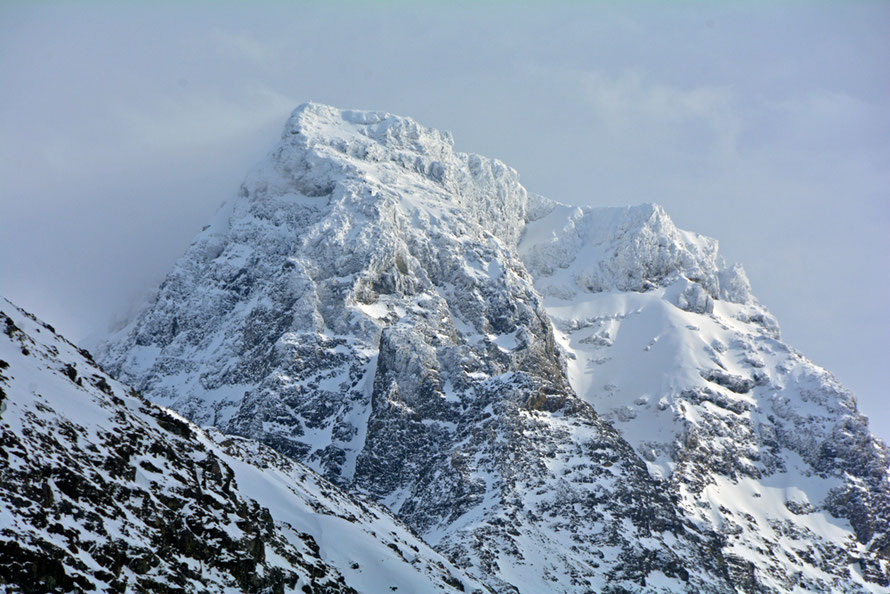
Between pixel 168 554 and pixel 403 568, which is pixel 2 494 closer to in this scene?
pixel 168 554

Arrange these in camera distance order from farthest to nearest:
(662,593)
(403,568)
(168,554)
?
(662,593) → (403,568) → (168,554)

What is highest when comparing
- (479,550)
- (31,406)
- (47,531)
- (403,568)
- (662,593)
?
(662,593)

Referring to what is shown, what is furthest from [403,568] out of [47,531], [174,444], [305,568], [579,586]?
[579,586]

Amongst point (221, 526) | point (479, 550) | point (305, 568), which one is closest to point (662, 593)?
point (479, 550)

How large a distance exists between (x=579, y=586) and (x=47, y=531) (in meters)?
Answer: 134

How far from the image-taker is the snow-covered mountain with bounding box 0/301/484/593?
59.5m

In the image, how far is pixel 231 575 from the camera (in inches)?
2894

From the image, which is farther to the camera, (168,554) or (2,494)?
(168,554)

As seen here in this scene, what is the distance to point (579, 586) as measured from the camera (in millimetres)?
179375

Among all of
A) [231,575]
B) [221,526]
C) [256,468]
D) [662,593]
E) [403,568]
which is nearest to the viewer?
[231,575]

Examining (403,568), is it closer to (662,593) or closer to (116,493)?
(116,493)

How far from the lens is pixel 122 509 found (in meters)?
68.8

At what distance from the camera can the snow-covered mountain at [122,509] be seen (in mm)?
59503

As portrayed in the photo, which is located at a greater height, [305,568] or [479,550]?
[479,550]
